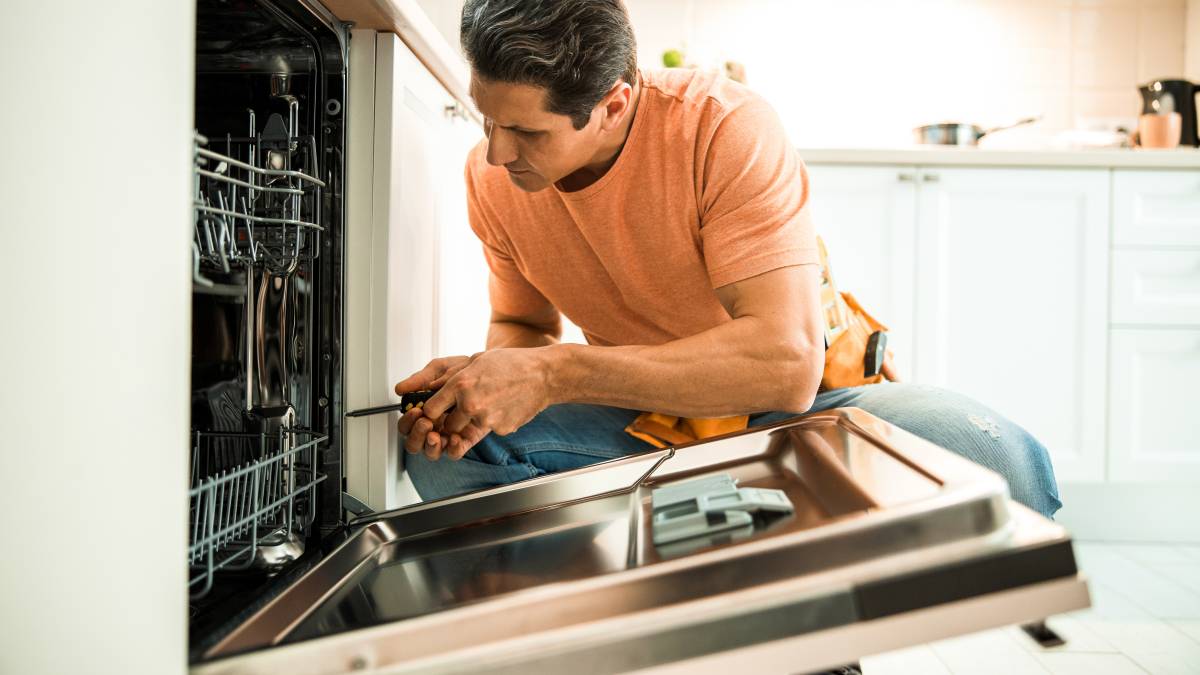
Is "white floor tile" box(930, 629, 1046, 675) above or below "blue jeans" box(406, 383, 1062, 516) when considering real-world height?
below

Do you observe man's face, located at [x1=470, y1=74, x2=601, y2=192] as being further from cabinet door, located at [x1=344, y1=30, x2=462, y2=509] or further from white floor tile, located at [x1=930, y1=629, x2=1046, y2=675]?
white floor tile, located at [x1=930, y1=629, x2=1046, y2=675]

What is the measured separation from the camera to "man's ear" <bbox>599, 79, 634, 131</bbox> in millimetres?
1071

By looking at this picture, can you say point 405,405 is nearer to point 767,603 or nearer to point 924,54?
point 767,603

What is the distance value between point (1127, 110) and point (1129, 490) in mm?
1267

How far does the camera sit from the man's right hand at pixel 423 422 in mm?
885

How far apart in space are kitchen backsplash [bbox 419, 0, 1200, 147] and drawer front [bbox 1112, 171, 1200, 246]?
0.62m

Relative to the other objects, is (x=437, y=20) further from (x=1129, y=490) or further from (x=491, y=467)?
(x=1129, y=490)

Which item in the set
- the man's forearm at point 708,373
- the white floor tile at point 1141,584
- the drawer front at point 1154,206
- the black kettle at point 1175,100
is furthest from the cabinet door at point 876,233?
the man's forearm at point 708,373

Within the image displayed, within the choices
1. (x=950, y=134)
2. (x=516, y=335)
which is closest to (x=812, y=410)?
(x=516, y=335)

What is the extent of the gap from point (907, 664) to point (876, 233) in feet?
3.68

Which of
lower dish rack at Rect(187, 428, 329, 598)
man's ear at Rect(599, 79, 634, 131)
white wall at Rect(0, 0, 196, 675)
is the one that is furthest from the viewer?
man's ear at Rect(599, 79, 634, 131)

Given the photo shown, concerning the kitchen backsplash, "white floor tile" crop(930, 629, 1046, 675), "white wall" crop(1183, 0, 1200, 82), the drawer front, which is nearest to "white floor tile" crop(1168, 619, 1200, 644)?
"white floor tile" crop(930, 629, 1046, 675)

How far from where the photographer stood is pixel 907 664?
1.47 metres

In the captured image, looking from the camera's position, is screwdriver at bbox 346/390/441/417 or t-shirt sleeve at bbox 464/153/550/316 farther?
t-shirt sleeve at bbox 464/153/550/316
